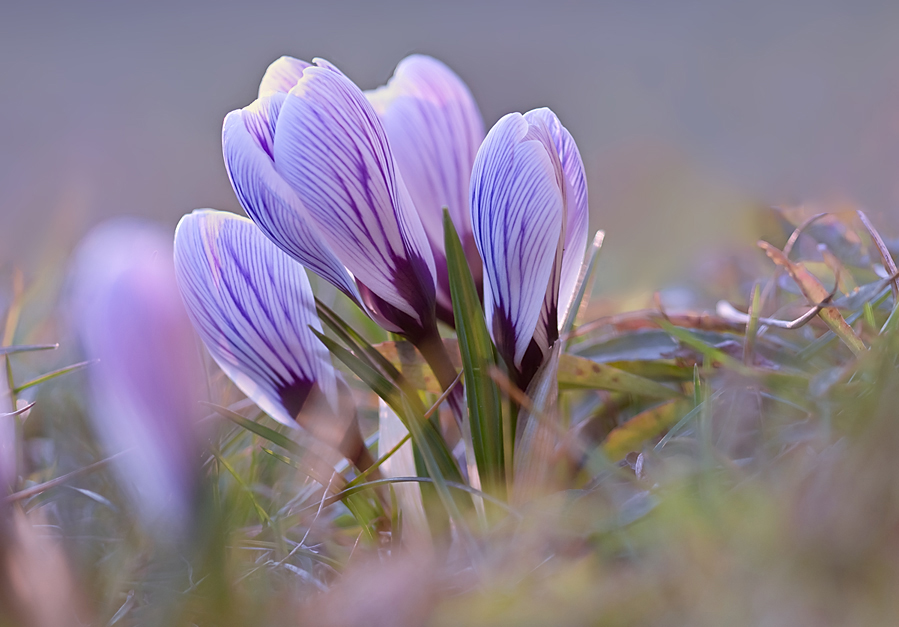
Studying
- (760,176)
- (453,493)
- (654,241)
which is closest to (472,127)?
(453,493)

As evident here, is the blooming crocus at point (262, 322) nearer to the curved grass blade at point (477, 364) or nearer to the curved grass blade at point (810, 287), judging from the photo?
the curved grass blade at point (477, 364)

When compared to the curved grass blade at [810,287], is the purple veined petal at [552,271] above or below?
above

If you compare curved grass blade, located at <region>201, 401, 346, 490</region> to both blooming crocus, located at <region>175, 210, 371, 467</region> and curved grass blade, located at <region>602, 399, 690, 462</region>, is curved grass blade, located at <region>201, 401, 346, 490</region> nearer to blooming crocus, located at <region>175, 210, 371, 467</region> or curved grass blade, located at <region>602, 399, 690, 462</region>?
blooming crocus, located at <region>175, 210, 371, 467</region>

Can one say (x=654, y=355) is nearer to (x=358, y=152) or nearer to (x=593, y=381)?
(x=593, y=381)

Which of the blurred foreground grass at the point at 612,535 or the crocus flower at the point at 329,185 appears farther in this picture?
the crocus flower at the point at 329,185

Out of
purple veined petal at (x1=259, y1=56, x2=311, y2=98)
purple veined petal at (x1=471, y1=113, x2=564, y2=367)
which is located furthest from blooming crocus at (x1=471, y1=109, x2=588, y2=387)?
purple veined petal at (x1=259, y1=56, x2=311, y2=98)

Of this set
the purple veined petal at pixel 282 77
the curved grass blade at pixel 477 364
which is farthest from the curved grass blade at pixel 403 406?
the purple veined petal at pixel 282 77

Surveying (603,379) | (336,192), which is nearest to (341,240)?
(336,192)

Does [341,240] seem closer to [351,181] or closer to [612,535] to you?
[351,181]
